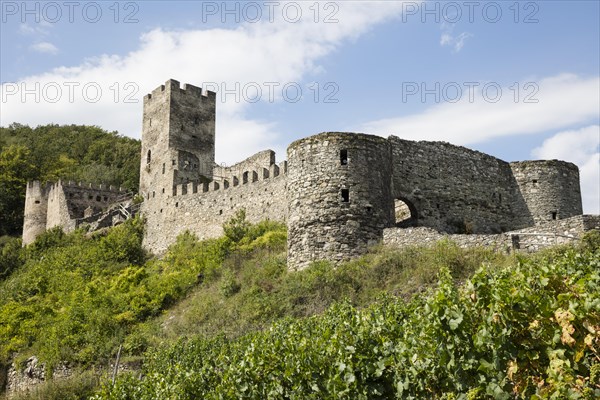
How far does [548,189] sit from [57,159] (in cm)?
4620

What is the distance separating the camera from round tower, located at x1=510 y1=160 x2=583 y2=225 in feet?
82.1

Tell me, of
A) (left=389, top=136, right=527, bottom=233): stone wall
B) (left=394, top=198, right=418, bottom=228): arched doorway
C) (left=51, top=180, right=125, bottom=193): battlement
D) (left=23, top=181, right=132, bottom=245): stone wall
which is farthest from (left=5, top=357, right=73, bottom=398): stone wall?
(left=51, top=180, right=125, bottom=193): battlement

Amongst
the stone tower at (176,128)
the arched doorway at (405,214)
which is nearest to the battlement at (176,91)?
the stone tower at (176,128)

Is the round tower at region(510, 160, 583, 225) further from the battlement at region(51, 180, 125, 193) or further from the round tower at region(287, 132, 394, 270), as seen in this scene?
the battlement at region(51, 180, 125, 193)

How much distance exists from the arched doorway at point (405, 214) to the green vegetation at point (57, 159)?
3211 cm

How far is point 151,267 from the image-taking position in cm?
3083

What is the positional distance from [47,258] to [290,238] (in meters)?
19.2

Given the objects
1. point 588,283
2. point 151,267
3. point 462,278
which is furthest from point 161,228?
point 588,283

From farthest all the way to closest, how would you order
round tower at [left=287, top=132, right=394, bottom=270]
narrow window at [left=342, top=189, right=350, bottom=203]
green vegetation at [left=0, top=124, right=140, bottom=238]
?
green vegetation at [left=0, top=124, right=140, bottom=238] → narrow window at [left=342, top=189, right=350, bottom=203] → round tower at [left=287, top=132, right=394, bottom=270]

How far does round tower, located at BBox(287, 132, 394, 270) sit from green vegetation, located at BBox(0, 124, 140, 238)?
34373 millimetres

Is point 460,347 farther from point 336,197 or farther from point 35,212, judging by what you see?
point 35,212

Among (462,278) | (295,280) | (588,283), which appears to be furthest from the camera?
(295,280)

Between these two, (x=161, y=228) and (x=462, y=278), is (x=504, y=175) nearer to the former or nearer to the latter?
(x=462, y=278)

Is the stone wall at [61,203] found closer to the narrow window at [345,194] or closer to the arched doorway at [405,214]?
the arched doorway at [405,214]
